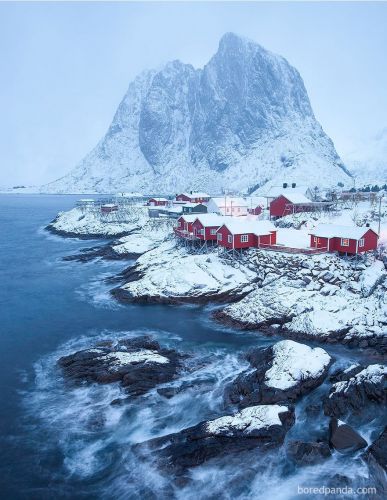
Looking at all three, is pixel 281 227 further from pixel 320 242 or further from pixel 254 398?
pixel 254 398

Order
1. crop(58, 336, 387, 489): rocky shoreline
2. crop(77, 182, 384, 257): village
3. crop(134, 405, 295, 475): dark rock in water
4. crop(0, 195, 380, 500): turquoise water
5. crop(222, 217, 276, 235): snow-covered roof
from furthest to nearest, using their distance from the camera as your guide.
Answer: crop(222, 217, 276, 235): snow-covered roof < crop(77, 182, 384, 257): village < crop(58, 336, 387, 489): rocky shoreline < crop(134, 405, 295, 475): dark rock in water < crop(0, 195, 380, 500): turquoise water

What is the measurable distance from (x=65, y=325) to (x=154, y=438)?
19364 mm

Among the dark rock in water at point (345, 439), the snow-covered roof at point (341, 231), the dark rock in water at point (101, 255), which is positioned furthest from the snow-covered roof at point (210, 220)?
the dark rock in water at point (345, 439)

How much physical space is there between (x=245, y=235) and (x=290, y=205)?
87.3 feet

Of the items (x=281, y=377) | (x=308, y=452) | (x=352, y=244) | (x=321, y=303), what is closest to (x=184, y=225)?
(x=352, y=244)

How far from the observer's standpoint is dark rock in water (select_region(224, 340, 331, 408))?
75.6ft

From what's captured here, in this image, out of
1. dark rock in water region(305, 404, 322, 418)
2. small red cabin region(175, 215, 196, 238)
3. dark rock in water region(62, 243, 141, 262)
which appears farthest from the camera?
dark rock in water region(62, 243, 141, 262)

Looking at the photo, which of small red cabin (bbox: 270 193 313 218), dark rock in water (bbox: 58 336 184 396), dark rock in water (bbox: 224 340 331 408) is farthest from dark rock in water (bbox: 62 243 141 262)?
dark rock in water (bbox: 224 340 331 408)

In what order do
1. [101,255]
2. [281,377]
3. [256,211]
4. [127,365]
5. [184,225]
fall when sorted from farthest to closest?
[256,211]
[101,255]
[184,225]
[127,365]
[281,377]

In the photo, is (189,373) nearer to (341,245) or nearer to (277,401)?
(277,401)

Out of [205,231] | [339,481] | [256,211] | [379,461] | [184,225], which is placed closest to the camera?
[339,481]

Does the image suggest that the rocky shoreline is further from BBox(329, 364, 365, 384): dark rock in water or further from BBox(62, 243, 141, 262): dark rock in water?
BBox(62, 243, 141, 262): dark rock in water

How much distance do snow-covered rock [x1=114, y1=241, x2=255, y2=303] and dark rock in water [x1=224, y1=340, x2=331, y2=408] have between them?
15.1 m

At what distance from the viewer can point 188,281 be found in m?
43.8
